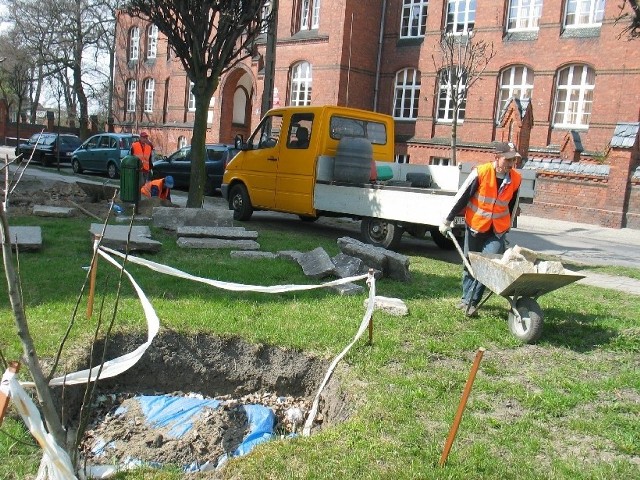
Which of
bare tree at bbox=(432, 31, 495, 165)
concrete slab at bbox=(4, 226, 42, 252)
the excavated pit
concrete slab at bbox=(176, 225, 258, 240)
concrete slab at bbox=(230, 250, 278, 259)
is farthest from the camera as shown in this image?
bare tree at bbox=(432, 31, 495, 165)

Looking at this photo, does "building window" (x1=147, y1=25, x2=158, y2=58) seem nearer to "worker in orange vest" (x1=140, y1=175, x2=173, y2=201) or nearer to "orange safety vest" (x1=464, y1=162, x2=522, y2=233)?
"worker in orange vest" (x1=140, y1=175, x2=173, y2=201)

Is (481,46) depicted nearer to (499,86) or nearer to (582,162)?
(499,86)

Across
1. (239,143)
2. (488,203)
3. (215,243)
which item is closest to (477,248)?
(488,203)

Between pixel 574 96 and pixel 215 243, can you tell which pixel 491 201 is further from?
pixel 574 96

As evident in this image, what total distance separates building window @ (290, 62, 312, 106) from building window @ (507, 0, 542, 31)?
9759 mm

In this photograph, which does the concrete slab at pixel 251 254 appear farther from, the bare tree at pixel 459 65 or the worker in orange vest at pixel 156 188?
the bare tree at pixel 459 65

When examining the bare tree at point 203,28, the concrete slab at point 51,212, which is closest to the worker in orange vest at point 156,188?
the bare tree at point 203,28

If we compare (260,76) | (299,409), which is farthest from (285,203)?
(260,76)

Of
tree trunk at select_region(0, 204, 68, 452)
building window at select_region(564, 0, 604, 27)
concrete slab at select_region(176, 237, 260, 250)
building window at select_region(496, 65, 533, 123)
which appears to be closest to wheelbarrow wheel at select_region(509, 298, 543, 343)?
tree trunk at select_region(0, 204, 68, 452)

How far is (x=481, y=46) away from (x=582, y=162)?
24.0 ft

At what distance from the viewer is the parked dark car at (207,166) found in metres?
20.3

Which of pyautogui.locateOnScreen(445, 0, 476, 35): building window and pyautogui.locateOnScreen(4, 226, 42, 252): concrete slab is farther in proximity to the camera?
pyautogui.locateOnScreen(445, 0, 476, 35): building window

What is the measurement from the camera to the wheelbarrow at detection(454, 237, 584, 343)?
5.80 metres

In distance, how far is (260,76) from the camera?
113ft
